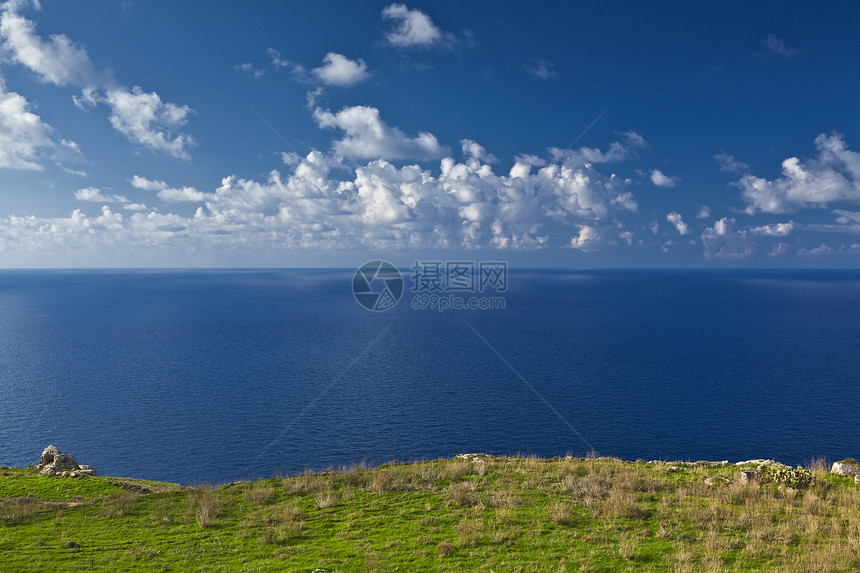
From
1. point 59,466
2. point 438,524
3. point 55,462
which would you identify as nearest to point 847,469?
point 438,524

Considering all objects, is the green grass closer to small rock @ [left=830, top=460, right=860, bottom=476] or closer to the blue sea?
small rock @ [left=830, top=460, right=860, bottom=476]

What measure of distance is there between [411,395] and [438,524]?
55134 mm

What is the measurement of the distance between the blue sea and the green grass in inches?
1056

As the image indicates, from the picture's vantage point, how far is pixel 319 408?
6762 cm

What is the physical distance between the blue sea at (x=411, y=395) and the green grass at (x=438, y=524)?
1056 inches

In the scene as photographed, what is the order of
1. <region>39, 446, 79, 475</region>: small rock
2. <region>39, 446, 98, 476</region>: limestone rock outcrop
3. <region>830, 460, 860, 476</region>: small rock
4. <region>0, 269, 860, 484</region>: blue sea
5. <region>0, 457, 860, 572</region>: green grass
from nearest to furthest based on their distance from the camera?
<region>0, 457, 860, 572</region>: green grass, <region>830, 460, 860, 476</region>: small rock, <region>39, 446, 98, 476</region>: limestone rock outcrop, <region>39, 446, 79, 475</region>: small rock, <region>0, 269, 860, 484</region>: blue sea

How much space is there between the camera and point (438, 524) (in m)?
19.2

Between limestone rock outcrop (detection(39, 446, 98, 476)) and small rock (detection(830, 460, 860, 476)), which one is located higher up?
small rock (detection(830, 460, 860, 476))

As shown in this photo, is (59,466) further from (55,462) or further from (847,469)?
(847,469)

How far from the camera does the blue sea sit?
53.8 metres

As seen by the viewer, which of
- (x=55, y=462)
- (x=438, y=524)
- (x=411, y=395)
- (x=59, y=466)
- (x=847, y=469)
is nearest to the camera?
(x=438, y=524)

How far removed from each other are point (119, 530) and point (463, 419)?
48.4 m

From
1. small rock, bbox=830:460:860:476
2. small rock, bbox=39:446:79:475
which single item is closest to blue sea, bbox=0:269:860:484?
small rock, bbox=39:446:79:475

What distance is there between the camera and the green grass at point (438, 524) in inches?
620
